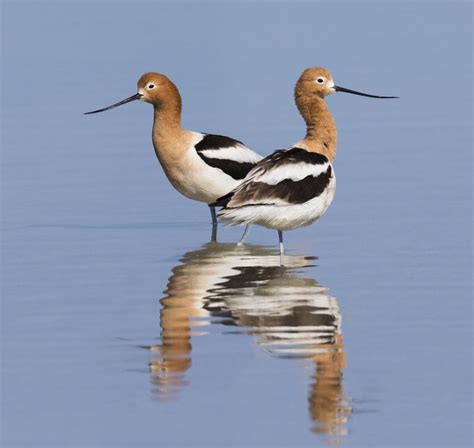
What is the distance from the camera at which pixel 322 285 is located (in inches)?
445

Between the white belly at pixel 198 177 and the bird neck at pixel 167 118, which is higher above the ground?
the bird neck at pixel 167 118

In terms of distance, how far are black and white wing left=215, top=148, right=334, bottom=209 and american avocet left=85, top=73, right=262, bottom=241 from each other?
1.88 m

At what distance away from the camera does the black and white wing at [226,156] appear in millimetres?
14023

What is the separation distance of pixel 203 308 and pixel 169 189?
5.91 m

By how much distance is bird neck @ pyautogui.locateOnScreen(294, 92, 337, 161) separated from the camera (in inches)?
500

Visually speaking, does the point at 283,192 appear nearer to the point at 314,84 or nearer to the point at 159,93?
the point at 314,84

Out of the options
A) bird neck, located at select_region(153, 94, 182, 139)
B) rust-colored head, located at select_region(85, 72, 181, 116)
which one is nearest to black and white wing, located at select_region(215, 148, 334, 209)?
bird neck, located at select_region(153, 94, 182, 139)

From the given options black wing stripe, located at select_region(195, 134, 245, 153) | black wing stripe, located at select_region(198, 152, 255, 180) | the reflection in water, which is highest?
black wing stripe, located at select_region(195, 134, 245, 153)

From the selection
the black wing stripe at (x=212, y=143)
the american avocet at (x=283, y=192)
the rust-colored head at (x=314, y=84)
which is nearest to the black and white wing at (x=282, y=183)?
the american avocet at (x=283, y=192)

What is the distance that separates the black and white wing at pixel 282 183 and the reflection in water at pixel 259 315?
0.62 metres

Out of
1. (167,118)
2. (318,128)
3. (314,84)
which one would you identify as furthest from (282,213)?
(167,118)

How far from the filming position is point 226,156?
46.4ft

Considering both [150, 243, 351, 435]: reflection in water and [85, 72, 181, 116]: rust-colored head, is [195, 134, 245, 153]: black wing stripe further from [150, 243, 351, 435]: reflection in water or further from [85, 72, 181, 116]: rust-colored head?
[150, 243, 351, 435]: reflection in water

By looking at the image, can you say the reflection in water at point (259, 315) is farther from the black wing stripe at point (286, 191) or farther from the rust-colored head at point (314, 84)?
the rust-colored head at point (314, 84)
